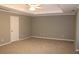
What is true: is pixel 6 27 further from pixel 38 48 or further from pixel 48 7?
pixel 48 7

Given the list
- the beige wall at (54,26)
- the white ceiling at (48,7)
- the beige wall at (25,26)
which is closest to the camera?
the white ceiling at (48,7)

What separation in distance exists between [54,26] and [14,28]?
3.26 meters

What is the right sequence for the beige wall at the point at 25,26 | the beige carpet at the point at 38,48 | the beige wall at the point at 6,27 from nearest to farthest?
the beige carpet at the point at 38,48, the beige wall at the point at 6,27, the beige wall at the point at 25,26

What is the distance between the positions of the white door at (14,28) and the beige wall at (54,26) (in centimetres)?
235

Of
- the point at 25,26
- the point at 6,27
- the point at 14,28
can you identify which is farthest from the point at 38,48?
the point at 25,26

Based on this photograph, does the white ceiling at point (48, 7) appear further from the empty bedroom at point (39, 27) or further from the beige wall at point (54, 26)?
the beige wall at point (54, 26)

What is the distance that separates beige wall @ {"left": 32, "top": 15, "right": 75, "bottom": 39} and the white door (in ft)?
7.72

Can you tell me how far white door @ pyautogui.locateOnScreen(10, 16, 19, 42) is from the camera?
791cm

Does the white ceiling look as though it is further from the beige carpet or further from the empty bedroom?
the beige carpet

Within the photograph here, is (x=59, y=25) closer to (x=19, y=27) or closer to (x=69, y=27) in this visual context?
(x=69, y=27)

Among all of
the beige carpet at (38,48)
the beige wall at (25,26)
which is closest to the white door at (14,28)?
the beige wall at (25,26)

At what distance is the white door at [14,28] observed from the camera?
7909 millimetres
